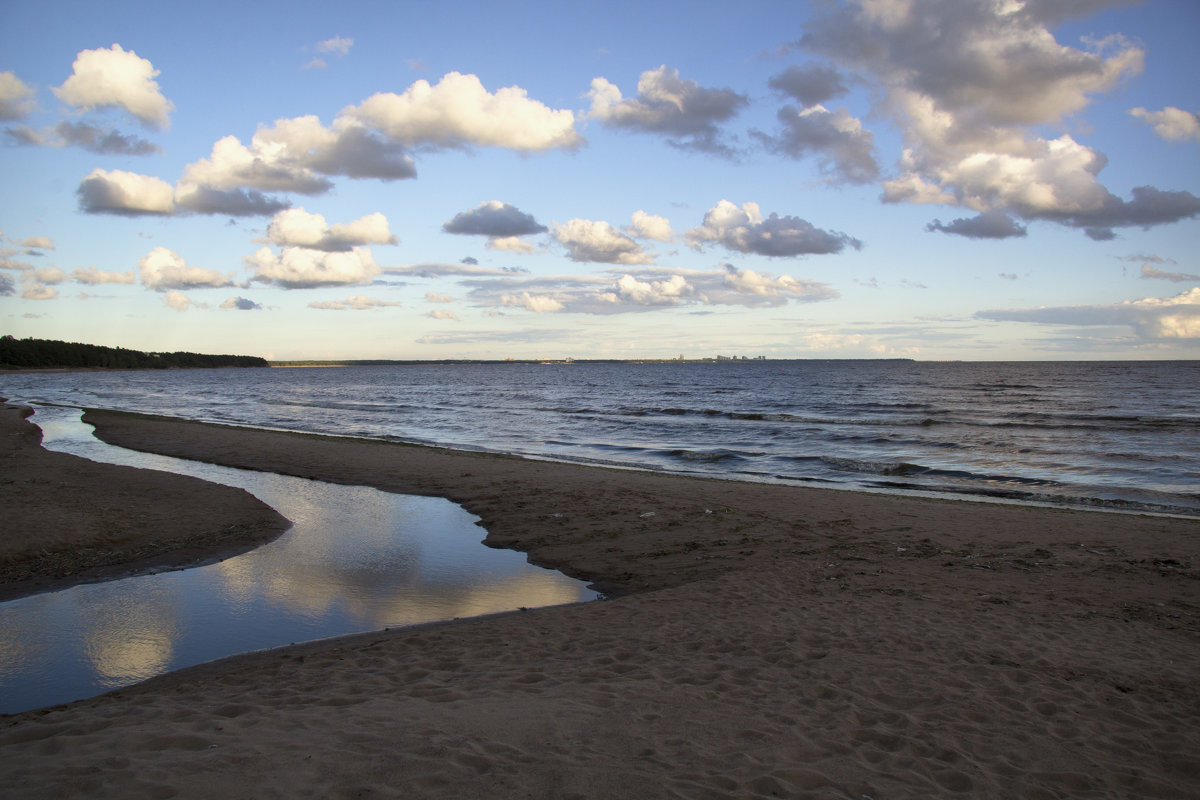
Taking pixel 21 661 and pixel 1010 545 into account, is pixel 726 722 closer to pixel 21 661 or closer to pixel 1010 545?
pixel 21 661

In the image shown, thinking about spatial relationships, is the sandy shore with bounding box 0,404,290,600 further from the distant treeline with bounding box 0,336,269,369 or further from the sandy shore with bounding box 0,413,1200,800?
the distant treeline with bounding box 0,336,269,369

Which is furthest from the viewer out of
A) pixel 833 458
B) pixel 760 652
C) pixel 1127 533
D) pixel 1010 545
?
pixel 833 458

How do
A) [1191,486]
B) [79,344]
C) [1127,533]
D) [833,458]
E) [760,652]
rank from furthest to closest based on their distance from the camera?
[79,344]
[833,458]
[1191,486]
[1127,533]
[760,652]

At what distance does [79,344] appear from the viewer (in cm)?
15300

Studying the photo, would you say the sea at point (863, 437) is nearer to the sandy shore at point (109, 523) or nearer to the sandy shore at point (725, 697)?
the sandy shore at point (725, 697)

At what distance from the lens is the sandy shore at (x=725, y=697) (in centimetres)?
421

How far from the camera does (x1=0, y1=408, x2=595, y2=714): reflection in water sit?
646 cm

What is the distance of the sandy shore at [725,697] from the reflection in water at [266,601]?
0.66m

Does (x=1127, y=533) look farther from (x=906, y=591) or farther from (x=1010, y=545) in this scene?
(x=906, y=591)

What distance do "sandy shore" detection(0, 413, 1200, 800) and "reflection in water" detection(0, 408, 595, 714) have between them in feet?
2.17

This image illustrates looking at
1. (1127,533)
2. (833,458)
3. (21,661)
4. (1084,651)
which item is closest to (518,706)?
(21,661)

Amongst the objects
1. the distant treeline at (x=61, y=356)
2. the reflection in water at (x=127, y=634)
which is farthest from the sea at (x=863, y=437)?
the distant treeline at (x=61, y=356)

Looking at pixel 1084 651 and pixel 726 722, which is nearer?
pixel 726 722

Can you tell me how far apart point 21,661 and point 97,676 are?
98 centimetres
